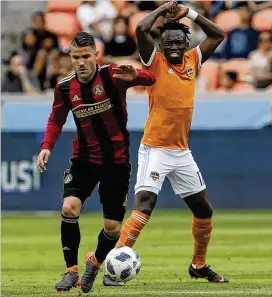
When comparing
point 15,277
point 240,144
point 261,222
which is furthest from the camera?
point 240,144

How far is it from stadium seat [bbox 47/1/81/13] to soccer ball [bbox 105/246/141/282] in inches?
590

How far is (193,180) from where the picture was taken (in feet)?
32.6

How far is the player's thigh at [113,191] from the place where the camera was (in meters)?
9.37

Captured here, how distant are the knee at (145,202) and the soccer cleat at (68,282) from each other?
854 mm

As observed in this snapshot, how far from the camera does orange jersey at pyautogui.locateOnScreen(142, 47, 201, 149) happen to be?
9.89 meters

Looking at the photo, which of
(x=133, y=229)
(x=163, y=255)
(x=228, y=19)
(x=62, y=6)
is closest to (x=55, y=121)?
(x=133, y=229)

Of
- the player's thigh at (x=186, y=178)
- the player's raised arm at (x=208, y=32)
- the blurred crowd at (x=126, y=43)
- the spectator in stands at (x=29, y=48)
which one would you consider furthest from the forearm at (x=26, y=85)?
the player's thigh at (x=186, y=178)

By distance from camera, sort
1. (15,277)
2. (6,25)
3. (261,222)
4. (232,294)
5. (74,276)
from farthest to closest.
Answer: (6,25)
(261,222)
(15,277)
(74,276)
(232,294)

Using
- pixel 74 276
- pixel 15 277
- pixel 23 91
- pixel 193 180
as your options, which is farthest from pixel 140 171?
pixel 23 91

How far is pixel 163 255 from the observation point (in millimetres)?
12922

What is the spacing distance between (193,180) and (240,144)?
9.04 m

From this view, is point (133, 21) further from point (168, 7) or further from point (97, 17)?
point (168, 7)

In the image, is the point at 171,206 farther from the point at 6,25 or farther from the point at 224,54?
the point at 6,25

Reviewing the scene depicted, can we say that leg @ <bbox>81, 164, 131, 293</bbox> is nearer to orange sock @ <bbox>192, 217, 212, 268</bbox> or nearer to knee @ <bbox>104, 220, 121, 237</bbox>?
knee @ <bbox>104, 220, 121, 237</bbox>
